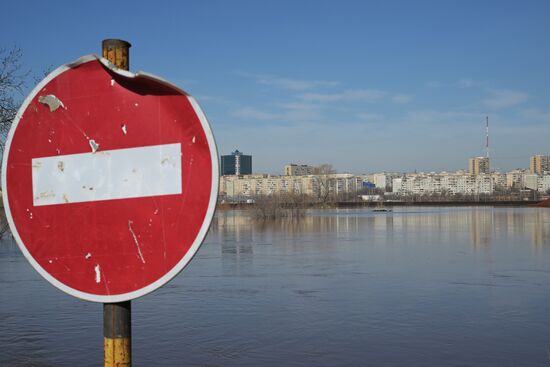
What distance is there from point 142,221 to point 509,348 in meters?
9.40

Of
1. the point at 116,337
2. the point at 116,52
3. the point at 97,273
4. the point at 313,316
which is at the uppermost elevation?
the point at 116,52

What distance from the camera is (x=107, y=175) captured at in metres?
1.81

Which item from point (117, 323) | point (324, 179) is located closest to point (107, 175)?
point (117, 323)

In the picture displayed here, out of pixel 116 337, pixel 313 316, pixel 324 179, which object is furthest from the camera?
pixel 324 179

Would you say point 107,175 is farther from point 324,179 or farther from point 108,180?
point 324,179

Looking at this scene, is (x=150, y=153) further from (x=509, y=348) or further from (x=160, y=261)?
(x=509, y=348)

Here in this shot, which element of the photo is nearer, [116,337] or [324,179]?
[116,337]

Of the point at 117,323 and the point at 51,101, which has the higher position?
the point at 51,101

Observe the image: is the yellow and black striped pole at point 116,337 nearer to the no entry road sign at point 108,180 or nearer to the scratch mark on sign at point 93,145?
the no entry road sign at point 108,180

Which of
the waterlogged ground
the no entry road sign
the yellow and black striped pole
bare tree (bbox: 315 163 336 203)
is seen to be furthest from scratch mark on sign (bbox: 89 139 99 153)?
bare tree (bbox: 315 163 336 203)

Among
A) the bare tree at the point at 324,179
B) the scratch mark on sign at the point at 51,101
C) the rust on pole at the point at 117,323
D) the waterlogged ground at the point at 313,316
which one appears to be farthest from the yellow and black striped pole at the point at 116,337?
the bare tree at the point at 324,179

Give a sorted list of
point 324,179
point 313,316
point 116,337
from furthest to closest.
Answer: point 324,179
point 313,316
point 116,337

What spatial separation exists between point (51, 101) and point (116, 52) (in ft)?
0.92

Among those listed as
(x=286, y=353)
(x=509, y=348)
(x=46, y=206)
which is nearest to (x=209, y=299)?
(x=286, y=353)
